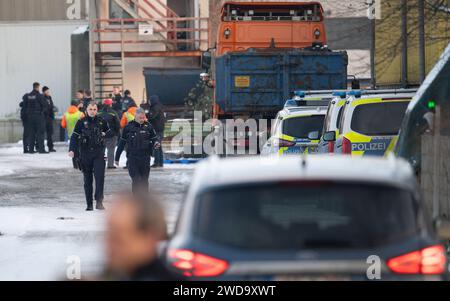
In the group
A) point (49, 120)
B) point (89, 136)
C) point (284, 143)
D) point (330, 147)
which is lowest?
point (49, 120)

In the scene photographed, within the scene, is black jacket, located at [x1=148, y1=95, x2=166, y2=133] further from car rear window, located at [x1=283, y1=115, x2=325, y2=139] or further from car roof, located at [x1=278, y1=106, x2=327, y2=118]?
car rear window, located at [x1=283, y1=115, x2=325, y2=139]

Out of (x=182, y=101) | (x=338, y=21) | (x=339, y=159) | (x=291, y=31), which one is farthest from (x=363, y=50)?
(x=339, y=159)

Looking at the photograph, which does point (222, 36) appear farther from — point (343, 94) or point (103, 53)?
point (103, 53)

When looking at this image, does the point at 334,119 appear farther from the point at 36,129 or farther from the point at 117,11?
the point at 117,11

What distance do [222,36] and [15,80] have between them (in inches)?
692

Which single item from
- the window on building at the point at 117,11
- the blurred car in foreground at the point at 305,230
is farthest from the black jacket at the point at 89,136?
the window on building at the point at 117,11

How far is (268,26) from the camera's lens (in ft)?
96.6

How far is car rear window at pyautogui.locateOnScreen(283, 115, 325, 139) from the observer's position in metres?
20.8

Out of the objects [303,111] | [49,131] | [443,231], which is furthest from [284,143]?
[49,131]

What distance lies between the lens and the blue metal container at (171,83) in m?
40.8

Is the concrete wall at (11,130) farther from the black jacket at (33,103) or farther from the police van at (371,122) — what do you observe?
the police van at (371,122)

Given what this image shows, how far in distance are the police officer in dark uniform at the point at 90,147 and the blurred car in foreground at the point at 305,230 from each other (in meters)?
12.9

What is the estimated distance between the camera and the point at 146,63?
47.2 metres

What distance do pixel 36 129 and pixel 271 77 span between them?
38.6 ft
